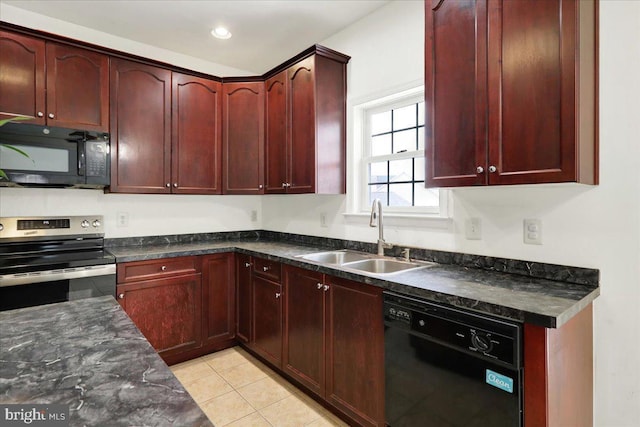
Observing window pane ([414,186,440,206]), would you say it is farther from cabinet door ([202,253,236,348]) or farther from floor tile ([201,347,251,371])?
floor tile ([201,347,251,371])

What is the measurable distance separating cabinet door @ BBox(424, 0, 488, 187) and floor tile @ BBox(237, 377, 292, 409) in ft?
5.60

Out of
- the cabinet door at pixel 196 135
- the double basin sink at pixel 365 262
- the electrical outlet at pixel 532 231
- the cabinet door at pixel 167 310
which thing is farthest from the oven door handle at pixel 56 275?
the electrical outlet at pixel 532 231

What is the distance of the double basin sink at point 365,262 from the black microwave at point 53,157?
1.66 m

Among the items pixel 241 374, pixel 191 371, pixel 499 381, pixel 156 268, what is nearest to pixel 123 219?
pixel 156 268

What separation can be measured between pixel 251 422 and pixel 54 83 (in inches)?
104

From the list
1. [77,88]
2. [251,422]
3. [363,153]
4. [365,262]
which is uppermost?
[77,88]

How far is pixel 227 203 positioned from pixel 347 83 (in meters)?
1.76

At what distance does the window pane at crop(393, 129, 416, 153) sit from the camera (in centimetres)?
248

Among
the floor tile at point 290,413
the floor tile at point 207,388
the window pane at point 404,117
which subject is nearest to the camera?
the floor tile at point 290,413

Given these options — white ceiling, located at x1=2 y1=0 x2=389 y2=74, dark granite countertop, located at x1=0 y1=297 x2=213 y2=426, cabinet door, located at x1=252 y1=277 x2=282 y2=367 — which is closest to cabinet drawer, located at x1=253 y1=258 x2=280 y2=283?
cabinet door, located at x1=252 y1=277 x2=282 y2=367

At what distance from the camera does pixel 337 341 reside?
2047 mm

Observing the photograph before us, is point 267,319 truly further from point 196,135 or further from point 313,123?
point 196,135

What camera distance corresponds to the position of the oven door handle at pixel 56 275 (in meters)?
2.12

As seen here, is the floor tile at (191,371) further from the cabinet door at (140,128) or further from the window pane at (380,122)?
Result: the window pane at (380,122)
